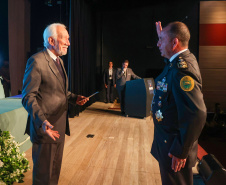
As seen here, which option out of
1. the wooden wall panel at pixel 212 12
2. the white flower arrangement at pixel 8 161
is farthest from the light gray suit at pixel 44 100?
the wooden wall panel at pixel 212 12

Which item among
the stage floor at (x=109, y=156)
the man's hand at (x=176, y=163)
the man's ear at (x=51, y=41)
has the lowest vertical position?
the stage floor at (x=109, y=156)

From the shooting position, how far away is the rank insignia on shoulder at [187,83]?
3.75 ft

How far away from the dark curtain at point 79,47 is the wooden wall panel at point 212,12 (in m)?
3.91

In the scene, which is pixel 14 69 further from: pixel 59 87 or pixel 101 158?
pixel 59 87

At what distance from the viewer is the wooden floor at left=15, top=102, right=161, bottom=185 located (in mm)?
2486

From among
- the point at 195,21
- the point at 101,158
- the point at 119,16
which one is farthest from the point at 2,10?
the point at 195,21

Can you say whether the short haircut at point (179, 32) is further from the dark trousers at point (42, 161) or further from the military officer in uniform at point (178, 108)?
the dark trousers at point (42, 161)

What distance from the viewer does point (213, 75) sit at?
307 inches

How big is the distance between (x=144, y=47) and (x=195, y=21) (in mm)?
2010

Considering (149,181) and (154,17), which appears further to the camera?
(154,17)

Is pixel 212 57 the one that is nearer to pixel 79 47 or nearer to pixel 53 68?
pixel 79 47

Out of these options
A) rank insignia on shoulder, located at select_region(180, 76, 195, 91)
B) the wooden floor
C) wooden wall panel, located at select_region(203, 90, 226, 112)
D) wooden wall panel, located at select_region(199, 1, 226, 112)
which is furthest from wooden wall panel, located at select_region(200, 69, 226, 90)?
rank insignia on shoulder, located at select_region(180, 76, 195, 91)

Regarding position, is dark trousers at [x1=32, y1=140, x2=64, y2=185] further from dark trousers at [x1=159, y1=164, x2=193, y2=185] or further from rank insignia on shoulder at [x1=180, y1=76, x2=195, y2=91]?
rank insignia on shoulder at [x1=180, y1=76, x2=195, y2=91]

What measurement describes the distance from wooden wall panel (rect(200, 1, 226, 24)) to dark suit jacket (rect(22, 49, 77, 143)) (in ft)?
24.2
